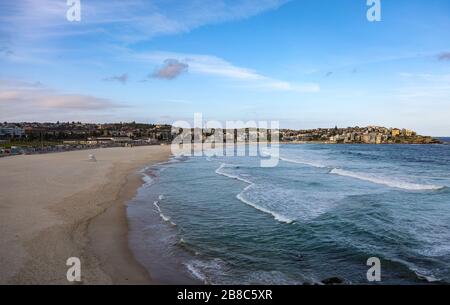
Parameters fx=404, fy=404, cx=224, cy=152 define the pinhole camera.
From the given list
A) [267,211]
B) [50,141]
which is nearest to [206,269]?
[267,211]

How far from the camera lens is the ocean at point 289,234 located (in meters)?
9.83

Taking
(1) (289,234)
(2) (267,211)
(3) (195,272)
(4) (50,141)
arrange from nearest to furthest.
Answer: (3) (195,272)
(1) (289,234)
(2) (267,211)
(4) (50,141)

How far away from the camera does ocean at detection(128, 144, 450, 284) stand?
983 cm

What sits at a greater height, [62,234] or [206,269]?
[62,234]

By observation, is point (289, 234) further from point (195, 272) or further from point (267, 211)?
point (195, 272)

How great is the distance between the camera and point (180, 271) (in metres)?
9.68

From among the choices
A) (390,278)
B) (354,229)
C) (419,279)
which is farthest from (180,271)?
(354,229)

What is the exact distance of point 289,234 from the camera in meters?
13.5

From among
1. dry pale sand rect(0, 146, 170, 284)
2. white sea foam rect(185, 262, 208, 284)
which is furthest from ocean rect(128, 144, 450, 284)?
dry pale sand rect(0, 146, 170, 284)
